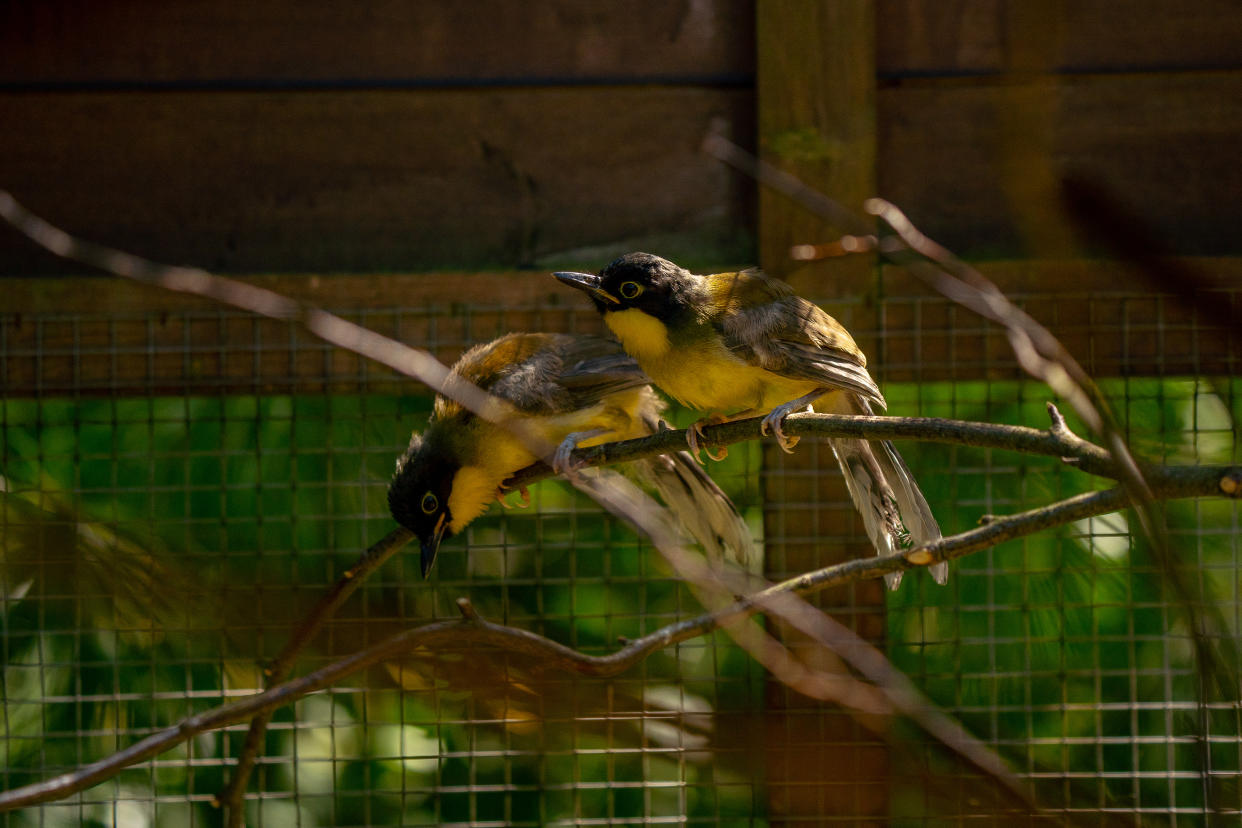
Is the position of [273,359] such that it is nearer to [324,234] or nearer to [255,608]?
[324,234]

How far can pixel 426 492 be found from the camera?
7.98ft

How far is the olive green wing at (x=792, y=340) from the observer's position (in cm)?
196

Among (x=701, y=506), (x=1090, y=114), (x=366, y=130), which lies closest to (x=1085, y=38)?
(x=1090, y=114)

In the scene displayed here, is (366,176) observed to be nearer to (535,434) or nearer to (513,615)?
(535,434)

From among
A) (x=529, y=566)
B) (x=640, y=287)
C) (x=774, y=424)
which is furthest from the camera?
(x=529, y=566)

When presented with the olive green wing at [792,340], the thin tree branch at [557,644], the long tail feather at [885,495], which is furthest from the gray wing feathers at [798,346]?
the thin tree branch at [557,644]

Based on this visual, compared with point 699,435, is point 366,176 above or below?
above

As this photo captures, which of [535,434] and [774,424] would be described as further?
[535,434]

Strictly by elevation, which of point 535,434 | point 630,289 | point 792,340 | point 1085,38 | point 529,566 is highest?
point 1085,38

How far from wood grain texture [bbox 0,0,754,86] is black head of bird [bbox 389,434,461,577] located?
0.85 metres

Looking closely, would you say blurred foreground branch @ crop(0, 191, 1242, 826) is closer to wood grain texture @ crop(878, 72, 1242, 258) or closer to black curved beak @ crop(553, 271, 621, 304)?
black curved beak @ crop(553, 271, 621, 304)

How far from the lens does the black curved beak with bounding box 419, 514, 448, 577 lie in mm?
2436

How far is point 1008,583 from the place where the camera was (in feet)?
10.0

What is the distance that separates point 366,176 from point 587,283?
78 cm
